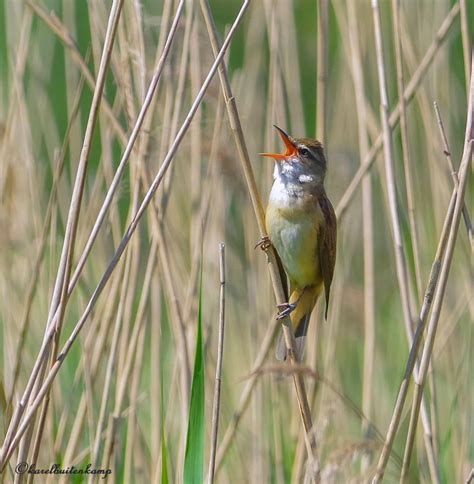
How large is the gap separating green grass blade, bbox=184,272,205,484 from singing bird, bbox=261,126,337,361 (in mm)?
1092

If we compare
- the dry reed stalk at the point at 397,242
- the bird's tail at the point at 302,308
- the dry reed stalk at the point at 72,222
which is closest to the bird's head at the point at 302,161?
the bird's tail at the point at 302,308

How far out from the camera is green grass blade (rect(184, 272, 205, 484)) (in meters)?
2.52

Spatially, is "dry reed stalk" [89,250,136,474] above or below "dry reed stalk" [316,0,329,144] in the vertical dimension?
below

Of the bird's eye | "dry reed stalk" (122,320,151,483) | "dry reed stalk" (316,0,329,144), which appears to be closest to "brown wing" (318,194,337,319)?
the bird's eye

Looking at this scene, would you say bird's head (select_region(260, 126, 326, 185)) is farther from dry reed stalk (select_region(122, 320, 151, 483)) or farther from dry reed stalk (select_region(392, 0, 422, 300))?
dry reed stalk (select_region(122, 320, 151, 483))

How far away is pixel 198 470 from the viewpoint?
2533mm

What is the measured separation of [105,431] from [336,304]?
3.65 ft

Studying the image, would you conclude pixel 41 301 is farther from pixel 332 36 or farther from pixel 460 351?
pixel 332 36

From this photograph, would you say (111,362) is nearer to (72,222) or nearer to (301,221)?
(72,222)

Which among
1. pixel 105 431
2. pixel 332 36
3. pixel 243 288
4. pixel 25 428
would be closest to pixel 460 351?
pixel 243 288

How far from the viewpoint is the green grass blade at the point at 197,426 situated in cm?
252

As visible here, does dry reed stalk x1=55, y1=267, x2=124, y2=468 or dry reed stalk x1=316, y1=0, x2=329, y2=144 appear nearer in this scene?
dry reed stalk x1=55, y1=267, x2=124, y2=468

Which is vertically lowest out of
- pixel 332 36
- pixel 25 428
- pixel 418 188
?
pixel 25 428

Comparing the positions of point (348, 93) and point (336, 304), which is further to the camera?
point (348, 93)
